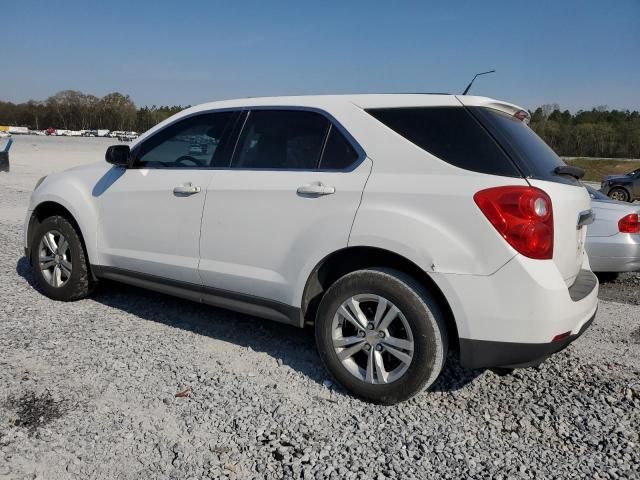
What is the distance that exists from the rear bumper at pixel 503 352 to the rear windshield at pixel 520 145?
2.90 ft

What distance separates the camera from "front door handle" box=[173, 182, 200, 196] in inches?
146

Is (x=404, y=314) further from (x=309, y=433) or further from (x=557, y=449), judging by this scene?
(x=557, y=449)

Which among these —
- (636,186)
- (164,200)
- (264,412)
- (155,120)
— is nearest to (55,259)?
(164,200)

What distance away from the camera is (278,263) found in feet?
11.0

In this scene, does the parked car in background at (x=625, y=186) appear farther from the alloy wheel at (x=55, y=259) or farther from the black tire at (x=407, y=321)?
the alloy wheel at (x=55, y=259)

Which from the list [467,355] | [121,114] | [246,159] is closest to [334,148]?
[246,159]

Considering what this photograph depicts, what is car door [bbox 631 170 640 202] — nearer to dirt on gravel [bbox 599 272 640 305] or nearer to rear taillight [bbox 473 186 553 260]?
dirt on gravel [bbox 599 272 640 305]

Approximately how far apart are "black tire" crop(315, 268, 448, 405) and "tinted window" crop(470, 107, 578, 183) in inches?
34.2

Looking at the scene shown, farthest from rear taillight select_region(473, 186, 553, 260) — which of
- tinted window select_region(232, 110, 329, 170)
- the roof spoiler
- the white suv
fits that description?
tinted window select_region(232, 110, 329, 170)

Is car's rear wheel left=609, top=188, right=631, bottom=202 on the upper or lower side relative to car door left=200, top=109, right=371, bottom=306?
lower

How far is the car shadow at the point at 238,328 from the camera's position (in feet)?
11.6

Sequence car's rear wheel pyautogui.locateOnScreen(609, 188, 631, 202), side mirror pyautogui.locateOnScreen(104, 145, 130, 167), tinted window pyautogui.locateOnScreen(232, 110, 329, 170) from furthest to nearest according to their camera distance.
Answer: car's rear wheel pyautogui.locateOnScreen(609, 188, 631, 202) → side mirror pyautogui.locateOnScreen(104, 145, 130, 167) → tinted window pyautogui.locateOnScreen(232, 110, 329, 170)

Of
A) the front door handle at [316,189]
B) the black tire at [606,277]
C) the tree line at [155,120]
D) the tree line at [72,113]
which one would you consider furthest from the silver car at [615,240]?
the tree line at [72,113]

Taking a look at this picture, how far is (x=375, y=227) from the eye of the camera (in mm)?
2939
